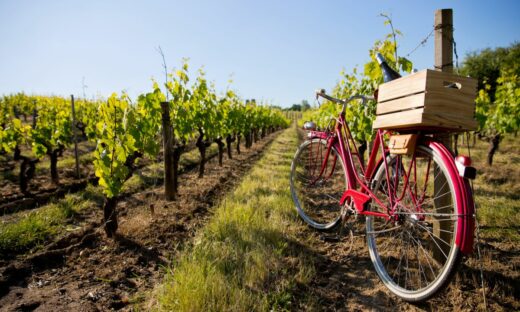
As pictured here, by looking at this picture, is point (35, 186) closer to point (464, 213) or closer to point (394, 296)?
point (394, 296)

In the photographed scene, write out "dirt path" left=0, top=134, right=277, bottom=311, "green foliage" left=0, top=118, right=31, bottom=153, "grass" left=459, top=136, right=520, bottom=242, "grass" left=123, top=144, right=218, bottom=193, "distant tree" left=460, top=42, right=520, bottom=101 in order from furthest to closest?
"distant tree" left=460, top=42, right=520, bottom=101 → "green foliage" left=0, top=118, right=31, bottom=153 → "grass" left=123, top=144, right=218, bottom=193 → "grass" left=459, top=136, right=520, bottom=242 → "dirt path" left=0, top=134, right=277, bottom=311

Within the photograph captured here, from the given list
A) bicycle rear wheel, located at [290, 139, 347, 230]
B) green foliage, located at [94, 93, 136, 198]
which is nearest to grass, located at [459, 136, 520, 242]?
bicycle rear wheel, located at [290, 139, 347, 230]

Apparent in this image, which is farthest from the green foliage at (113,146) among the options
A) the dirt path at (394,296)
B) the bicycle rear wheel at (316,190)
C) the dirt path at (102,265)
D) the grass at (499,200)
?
the grass at (499,200)

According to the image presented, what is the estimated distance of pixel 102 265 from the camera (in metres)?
2.66

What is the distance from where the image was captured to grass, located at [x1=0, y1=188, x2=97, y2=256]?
9.79ft

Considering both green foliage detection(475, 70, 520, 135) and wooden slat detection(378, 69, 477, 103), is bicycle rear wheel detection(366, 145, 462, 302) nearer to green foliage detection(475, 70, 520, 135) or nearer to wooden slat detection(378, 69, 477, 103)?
wooden slat detection(378, 69, 477, 103)

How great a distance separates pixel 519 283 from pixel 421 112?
4.71 ft

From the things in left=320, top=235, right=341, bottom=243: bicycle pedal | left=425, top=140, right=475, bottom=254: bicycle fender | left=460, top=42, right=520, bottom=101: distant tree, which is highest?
left=460, top=42, right=520, bottom=101: distant tree

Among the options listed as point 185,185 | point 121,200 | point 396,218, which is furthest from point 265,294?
point 185,185

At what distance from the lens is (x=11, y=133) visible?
6020mm

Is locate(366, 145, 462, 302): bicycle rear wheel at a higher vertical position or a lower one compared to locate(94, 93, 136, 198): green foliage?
lower

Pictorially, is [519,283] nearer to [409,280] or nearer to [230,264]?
[409,280]

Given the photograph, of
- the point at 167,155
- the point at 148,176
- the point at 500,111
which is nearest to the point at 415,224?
the point at 167,155

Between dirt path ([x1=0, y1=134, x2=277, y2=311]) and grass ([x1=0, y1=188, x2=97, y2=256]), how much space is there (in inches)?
11.7
